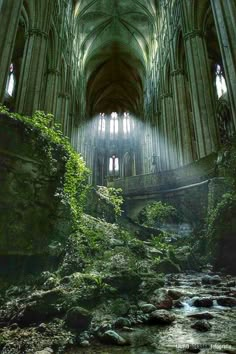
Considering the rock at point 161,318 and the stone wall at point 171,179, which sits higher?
the stone wall at point 171,179

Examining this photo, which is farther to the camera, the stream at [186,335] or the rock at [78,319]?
the rock at [78,319]

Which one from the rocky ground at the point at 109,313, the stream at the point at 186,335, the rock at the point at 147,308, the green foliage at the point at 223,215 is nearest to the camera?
the stream at the point at 186,335

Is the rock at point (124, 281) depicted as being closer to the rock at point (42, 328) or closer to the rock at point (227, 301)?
the rock at point (227, 301)

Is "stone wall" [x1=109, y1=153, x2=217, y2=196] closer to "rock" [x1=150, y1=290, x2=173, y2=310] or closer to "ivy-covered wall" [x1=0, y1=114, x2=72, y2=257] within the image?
"ivy-covered wall" [x1=0, y1=114, x2=72, y2=257]

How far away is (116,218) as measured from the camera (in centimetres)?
1099

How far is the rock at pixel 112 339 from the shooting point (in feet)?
8.19

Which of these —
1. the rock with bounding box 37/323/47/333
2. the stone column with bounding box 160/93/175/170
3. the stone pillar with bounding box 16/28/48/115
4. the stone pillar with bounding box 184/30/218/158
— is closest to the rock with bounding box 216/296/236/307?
the rock with bounding box 37/323/47/333

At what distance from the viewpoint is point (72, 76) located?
86.6 feet

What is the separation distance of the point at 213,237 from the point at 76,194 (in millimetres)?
4250

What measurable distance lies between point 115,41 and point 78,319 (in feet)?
130

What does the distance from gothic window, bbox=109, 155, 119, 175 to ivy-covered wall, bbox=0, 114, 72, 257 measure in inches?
1757

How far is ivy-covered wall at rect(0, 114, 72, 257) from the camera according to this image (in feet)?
14.3

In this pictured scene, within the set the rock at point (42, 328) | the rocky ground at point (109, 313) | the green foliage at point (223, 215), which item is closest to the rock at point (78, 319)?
the rocky ground at point (109, 313)

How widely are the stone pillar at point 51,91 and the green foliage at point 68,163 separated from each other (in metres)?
11.8
